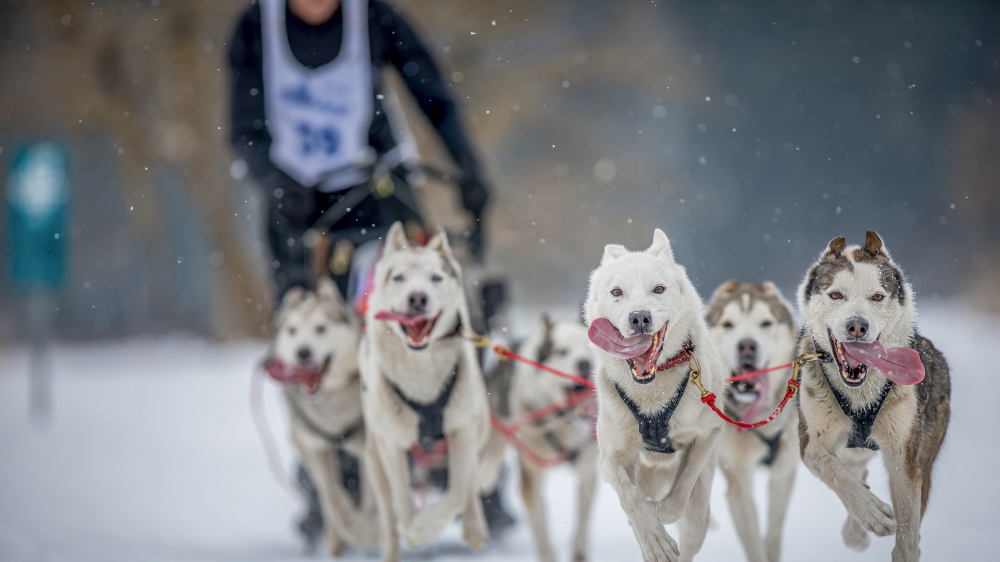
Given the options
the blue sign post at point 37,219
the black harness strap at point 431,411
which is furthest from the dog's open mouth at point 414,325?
the blue sign post at point 37,219

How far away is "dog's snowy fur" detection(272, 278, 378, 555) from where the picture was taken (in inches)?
102

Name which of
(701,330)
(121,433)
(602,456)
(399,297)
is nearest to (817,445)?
(701,330)

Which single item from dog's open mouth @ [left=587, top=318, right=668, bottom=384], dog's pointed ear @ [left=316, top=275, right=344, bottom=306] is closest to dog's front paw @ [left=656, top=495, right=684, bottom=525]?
dog's open mouth @ [left=587, top=318, right=668, bottom=384]

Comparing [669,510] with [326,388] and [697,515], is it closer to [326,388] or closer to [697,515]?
[697,515]

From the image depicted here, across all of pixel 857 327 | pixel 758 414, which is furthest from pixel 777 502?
pixel 857 327

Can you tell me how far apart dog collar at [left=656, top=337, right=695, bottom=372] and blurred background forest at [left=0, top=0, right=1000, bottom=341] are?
4.12 metres

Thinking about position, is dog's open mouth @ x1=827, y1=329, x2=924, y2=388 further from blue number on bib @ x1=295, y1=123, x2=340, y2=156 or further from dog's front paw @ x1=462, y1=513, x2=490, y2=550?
blue number on bib @ x1=295, y1=123, x2=340, y2=156

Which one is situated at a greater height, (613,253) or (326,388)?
(613,253)

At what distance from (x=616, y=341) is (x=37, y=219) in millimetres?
7291

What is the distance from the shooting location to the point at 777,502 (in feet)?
6.58

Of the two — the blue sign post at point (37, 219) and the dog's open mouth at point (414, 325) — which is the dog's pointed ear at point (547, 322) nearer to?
the dog's open mouth at point (414, 325)

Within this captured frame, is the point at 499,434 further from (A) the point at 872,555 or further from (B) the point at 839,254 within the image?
(B) the point at 839,254

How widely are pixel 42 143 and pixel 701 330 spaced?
7.79 metres

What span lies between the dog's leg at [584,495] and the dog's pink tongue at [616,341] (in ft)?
4.47
